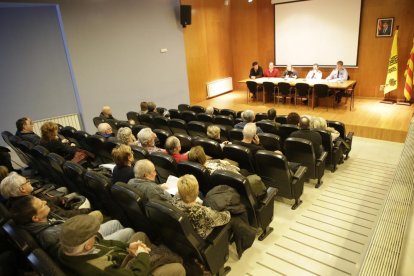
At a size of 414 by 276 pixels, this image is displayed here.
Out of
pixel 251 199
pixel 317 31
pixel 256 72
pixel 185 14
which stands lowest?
pixel 251 199

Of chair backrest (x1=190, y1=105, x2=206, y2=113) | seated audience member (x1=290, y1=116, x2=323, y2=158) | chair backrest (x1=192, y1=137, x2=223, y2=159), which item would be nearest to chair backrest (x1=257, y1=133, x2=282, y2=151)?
seated audience member (x1=290, y1=116, x2=323, y2=158)

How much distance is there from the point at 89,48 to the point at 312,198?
5733 mm

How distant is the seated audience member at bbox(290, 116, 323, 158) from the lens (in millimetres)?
3992

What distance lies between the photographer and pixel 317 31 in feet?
29.2

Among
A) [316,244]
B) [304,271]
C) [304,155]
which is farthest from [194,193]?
[304,155]

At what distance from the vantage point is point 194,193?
2.26m

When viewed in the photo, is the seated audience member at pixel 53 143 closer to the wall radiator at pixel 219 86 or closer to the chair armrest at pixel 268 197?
the chair armrest at pixel 268 197

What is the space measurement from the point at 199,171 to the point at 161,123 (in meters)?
2.80

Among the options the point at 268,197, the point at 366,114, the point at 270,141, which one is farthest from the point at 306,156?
the point at 366,114

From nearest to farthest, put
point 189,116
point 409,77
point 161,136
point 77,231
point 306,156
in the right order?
Answer: point 77,231 < point 306,156 < point 161,136 < point 189,116 < point 409,77

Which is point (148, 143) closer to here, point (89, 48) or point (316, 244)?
point (316, 244)

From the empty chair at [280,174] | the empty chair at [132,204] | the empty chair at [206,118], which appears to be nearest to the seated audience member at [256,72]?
the empty chair at [206,118]

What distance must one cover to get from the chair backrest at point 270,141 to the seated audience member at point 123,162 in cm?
191

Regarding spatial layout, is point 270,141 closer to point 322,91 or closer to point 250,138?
point 250,138
